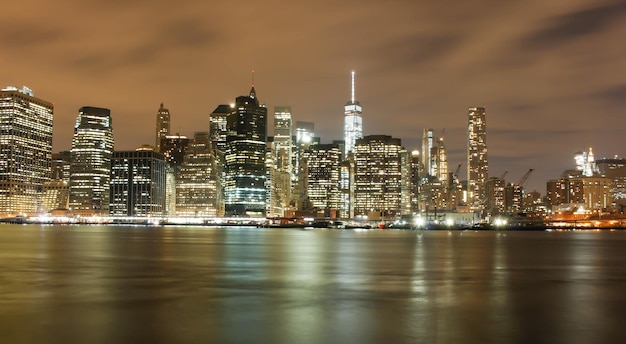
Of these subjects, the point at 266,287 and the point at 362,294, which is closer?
the point at 362,294

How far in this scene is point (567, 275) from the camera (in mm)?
52250

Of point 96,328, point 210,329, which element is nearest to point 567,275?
point 210,329

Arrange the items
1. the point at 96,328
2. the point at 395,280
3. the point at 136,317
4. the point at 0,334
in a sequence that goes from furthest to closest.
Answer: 1. the point at 395,280
2. the point at 136,317
3. the point at 96,328
4. the point at 0,334

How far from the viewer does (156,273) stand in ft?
162

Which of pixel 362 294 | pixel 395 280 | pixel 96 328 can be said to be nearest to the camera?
pixel 96 328

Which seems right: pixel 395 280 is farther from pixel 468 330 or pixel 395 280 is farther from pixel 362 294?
pixel 468 330

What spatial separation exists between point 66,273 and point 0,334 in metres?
25.0

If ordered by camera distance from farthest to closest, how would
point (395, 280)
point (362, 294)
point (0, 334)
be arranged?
point (395, 280) → point (362, 294) → point (0, 334)

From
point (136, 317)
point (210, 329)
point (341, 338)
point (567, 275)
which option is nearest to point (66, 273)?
point (136, 317)

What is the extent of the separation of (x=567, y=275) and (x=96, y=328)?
132 ft

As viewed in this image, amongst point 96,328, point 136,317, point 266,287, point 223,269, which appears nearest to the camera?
point 96,328

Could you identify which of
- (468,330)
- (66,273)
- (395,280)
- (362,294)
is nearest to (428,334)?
(468,330)

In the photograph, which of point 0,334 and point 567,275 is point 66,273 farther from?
point 567,275

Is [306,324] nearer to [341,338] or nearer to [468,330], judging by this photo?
[341,338]
